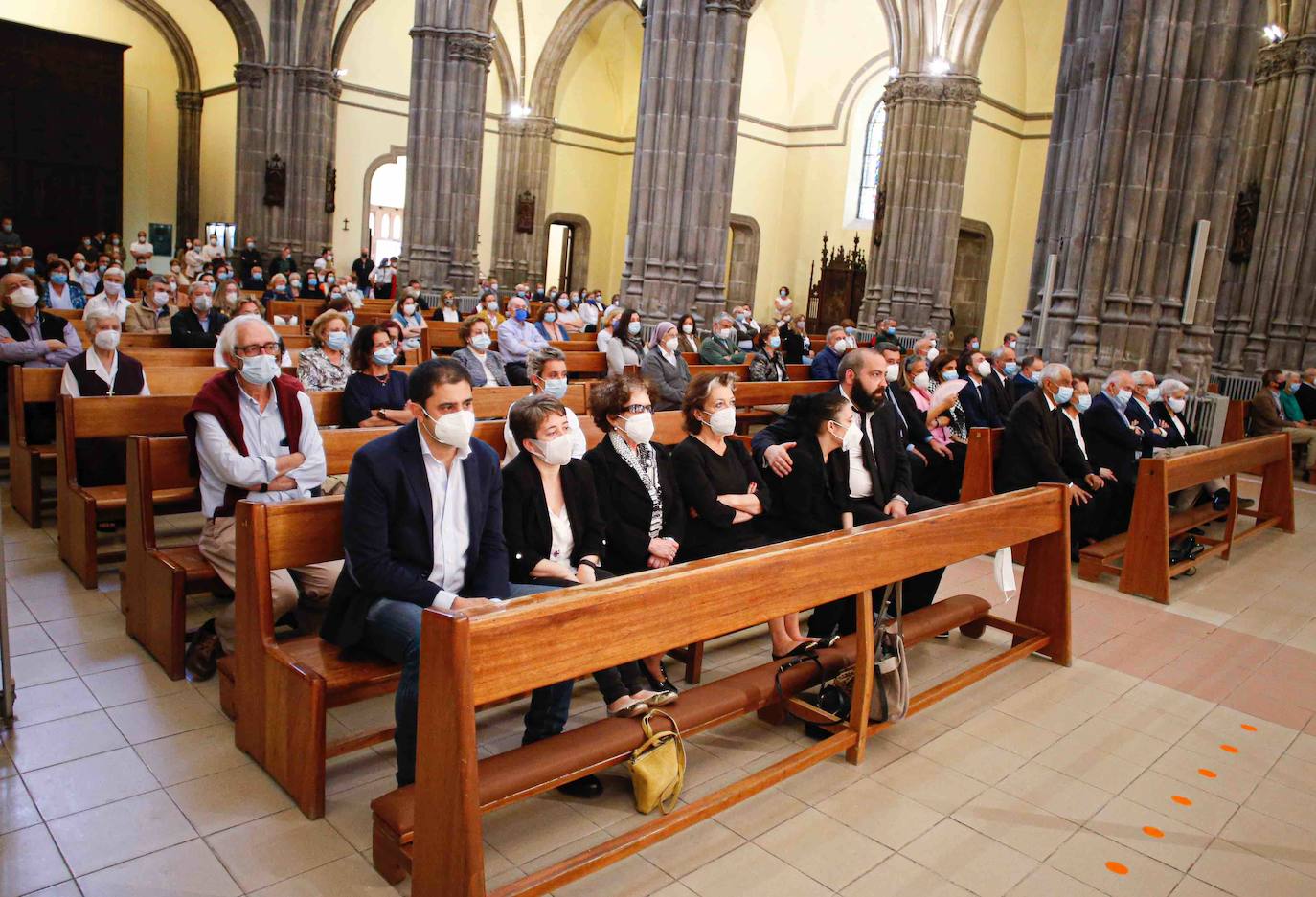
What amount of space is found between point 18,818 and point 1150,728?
4194mm

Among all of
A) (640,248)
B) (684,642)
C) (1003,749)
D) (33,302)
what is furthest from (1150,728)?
(640,248)

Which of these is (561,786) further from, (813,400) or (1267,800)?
(1267,800)

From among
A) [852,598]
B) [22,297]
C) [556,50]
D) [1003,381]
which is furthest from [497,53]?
[852,598]

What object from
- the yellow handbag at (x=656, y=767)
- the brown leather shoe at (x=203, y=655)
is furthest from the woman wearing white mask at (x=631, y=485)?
the brown leather shoe at (x=203, y=655)

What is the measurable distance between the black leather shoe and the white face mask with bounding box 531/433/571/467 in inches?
45.0

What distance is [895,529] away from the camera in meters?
3.63

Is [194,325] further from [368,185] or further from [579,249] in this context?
[579,249]

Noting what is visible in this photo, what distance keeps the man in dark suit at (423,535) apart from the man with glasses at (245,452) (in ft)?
2.58

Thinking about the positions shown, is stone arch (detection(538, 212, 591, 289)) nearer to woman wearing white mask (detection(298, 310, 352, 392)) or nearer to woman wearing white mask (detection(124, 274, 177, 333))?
woman wearing white mask (detection(124, 274, 177, 333))

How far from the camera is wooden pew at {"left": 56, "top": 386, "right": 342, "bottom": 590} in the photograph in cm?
470

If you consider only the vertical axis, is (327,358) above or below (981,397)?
above

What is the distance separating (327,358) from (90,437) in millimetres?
1399

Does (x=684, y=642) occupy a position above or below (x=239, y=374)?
below

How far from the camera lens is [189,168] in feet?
77.4
